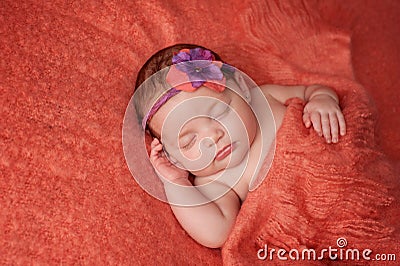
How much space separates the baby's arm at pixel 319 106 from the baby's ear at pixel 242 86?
11 cm

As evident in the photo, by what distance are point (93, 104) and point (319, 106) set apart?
0.57 m

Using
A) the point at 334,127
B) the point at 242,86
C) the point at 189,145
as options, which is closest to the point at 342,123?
the point at 334,127

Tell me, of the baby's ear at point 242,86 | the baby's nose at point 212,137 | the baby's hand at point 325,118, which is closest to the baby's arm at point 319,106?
the baby's hand at point 325,118

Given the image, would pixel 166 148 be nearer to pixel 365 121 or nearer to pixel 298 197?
pixel 298 197

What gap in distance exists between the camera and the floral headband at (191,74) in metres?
1.19

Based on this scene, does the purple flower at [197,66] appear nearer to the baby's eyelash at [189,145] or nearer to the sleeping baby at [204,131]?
the sleeping baby at [204,131]

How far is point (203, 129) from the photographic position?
120 cm

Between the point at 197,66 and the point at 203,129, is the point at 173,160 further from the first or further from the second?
the point at 197,66

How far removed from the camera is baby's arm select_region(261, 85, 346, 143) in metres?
1.24

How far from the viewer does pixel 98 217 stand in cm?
106

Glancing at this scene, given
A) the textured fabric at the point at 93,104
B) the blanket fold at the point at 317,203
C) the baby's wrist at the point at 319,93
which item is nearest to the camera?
the textured fabric at the point at 93,104

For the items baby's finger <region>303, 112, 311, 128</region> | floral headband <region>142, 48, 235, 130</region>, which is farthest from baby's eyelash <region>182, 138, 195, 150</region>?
baby's finger <region>303, 112, 311, 128</region>

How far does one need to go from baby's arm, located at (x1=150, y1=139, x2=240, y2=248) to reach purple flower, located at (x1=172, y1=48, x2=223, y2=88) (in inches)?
7.3

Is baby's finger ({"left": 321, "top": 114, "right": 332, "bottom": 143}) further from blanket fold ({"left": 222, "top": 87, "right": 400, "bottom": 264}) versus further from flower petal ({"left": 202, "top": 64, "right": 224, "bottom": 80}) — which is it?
flower petal ({"left": 202, "top": 64, "right": 224, "bottom": 80})
